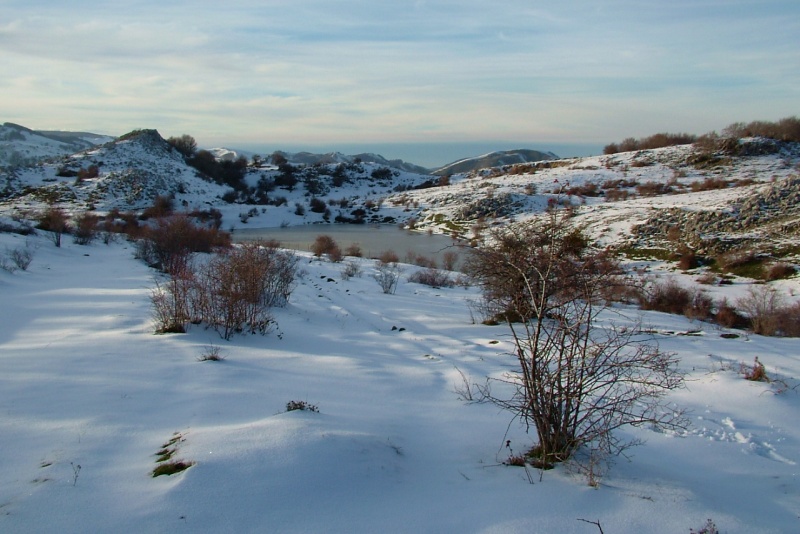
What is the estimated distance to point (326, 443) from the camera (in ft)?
12.5

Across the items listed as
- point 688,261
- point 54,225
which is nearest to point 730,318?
point 688,261

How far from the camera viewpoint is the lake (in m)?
27.5

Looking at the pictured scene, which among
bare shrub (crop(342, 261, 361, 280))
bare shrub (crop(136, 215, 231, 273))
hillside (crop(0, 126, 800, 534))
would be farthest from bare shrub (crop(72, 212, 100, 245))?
bare shrub (crop(342, 261, 361, 280))

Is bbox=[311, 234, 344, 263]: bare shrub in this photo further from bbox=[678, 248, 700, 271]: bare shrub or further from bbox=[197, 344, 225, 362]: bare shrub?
bbox=[197, 344, 225, 362]: bare shrub

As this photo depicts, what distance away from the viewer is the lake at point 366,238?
90.3 ft

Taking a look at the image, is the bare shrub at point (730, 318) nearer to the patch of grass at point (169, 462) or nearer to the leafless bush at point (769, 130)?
the patch of grass at point (169, 462)

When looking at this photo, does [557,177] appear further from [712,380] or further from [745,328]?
[712,380]

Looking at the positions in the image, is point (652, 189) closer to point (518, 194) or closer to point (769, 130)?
point (518, 194)

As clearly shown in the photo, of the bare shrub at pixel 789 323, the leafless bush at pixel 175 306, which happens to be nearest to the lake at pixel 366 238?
the bare shrub at pixel 789 323

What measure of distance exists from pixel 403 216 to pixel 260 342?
33804mm

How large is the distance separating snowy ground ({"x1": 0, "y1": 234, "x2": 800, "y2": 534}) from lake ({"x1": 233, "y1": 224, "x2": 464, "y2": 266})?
55.6ft

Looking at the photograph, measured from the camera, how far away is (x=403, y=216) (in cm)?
4169

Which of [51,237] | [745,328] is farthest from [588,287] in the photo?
[51,237]

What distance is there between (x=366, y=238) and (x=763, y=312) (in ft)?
80.0
